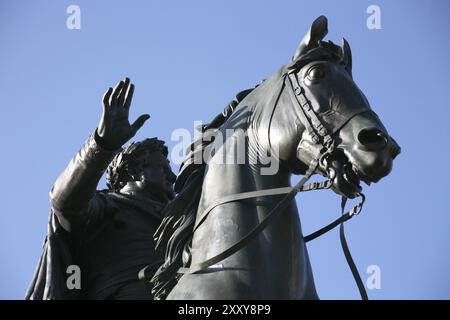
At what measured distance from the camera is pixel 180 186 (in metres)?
10.4

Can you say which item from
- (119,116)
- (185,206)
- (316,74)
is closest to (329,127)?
(316,74)

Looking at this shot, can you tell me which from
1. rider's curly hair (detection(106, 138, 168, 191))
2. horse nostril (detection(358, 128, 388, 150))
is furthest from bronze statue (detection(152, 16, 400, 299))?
rider's curly hair (detection(106, 138, 168, 191))

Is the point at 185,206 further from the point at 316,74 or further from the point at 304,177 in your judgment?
the point at 316,74

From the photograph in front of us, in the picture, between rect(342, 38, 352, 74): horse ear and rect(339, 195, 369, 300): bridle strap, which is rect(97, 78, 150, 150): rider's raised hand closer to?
rect(342, 38, 352, 74): horse ear

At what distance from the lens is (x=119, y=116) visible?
1104 cm

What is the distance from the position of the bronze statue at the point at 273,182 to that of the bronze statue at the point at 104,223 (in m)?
0.81

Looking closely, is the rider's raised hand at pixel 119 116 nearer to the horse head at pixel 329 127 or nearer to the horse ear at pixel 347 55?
the horse head at pixel 329 127

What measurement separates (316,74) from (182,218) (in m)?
1.48

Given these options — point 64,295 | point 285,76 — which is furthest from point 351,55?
point 64,295

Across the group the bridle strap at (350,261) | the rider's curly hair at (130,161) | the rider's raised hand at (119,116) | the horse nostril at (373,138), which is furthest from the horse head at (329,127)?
the rider's curly hair at (130,161)

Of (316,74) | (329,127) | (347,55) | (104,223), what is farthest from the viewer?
(104,223)

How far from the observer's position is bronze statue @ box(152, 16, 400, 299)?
9.50 meters

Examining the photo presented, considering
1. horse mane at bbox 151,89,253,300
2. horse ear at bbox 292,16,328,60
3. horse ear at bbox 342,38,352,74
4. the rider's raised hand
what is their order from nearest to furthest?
horse mane at bbox 151,89,253,300 < horse ear at bbox 292,16,328,60 < horse ear at bbox 342,38,352,74 < the rider's raised hand
